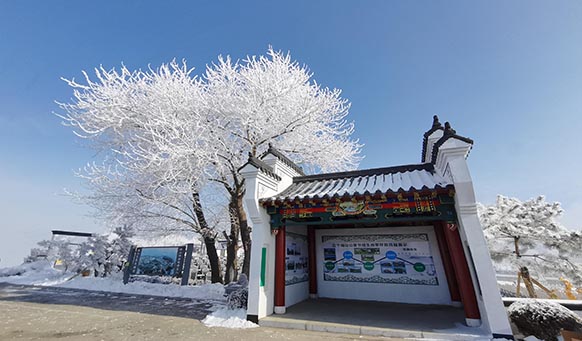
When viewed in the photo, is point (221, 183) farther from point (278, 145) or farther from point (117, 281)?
point (117, 281)

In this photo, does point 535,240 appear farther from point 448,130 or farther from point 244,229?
point 244,229

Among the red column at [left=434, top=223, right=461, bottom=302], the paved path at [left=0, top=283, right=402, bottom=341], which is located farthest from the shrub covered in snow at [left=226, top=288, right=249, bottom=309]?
the red column at [left=434, top=223, right=461, bottom=302]

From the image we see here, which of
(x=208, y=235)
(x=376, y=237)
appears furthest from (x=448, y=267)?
(x=208, y=235)

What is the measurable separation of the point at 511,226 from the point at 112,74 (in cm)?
1741

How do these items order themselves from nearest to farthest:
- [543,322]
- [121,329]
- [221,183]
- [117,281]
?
[543,322], [121,329], [221,183], [117,281]

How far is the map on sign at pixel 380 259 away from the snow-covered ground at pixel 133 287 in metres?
3.43

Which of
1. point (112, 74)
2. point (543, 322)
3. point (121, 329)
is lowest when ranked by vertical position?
point (121, 329)

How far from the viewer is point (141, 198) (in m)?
10.6

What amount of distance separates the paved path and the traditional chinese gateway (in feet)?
3.97

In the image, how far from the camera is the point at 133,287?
11.9 metres

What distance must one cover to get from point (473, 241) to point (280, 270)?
440cm

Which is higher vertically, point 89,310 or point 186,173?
point 186,173

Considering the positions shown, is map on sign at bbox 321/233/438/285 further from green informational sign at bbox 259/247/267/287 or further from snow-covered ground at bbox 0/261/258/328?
snow-covered ground at bbox 0/261/258/328

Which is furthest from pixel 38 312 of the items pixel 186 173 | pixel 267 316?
pixel 267 316
